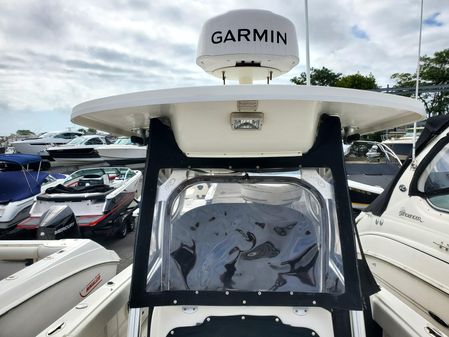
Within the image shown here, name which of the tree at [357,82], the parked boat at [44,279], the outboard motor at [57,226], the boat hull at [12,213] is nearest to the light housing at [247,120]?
the parked boat at [44,279]

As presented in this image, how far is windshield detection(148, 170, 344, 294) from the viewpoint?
152cm

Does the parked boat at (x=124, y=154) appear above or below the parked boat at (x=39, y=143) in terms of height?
below

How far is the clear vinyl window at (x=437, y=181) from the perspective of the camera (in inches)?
103

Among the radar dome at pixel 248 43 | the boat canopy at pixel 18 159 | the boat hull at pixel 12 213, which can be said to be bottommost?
the boat hull at pixel 12 213

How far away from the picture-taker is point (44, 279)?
2061mm

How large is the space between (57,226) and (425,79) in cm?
2825

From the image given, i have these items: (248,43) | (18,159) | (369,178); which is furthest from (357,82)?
(248,43)

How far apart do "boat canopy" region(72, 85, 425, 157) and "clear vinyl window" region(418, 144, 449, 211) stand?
54.3 inches

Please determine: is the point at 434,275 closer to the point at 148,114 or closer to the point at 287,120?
the point at 287,120

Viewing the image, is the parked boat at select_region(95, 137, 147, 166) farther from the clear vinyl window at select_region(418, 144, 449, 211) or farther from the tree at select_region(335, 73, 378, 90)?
the tree at select_region(335, 73, 378, 90)

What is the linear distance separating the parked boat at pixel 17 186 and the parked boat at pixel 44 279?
160 inches

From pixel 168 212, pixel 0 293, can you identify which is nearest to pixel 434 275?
pixel 168 212

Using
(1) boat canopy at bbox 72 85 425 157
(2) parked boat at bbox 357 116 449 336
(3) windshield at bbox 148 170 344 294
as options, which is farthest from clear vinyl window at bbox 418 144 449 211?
(3) windshield at bbox 148 170 344 294

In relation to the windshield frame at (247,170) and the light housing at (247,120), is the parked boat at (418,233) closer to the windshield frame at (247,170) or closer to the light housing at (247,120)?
the windshield frame at (247,170)
